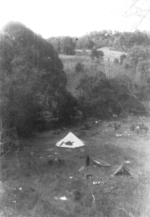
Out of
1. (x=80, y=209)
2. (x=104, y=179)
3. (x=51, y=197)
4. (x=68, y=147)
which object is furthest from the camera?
(x=68, y=147)

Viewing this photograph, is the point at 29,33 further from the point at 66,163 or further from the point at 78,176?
the point at 78,176

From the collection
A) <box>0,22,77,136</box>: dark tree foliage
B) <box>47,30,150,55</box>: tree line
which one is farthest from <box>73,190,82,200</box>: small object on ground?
<box>47,30,150,55</box>: tree line

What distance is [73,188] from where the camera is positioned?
7.86 meters

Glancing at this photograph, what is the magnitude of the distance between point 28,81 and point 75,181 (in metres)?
6.55

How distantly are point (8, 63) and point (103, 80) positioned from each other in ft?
26.7

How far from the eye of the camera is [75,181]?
8.30 meters

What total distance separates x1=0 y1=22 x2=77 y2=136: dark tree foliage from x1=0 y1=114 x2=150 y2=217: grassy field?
1.80m

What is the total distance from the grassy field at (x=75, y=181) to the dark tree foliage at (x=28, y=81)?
180cm

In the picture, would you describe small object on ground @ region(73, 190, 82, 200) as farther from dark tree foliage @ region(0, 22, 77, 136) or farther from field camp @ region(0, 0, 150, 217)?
dark tree foliage @ region(0, 22, 77, 136)

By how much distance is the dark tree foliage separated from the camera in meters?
11.8

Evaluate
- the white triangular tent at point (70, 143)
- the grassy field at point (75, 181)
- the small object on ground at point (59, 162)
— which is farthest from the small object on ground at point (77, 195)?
the white triangular tent at point (70, 143)

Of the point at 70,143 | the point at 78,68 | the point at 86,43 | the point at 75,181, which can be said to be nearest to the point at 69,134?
the point at 70,143

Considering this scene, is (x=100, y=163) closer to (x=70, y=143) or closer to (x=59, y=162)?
(x=59, y=162)

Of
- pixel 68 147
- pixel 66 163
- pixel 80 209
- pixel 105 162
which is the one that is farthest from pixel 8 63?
pixel 80 209
